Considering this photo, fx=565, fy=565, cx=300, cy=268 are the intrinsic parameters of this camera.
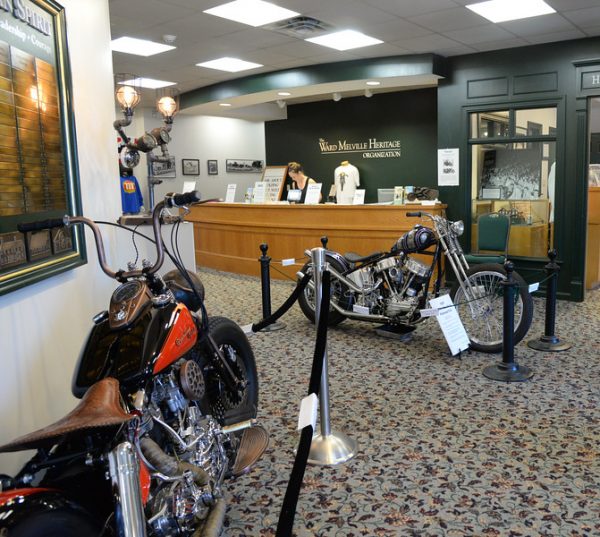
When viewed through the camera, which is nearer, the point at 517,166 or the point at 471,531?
the point at 471,531

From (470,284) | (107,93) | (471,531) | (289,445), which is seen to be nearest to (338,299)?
(470,284)

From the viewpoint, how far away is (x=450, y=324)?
13.7ft

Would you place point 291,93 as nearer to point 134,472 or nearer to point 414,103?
point 414,103

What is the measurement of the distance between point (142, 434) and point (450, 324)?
2.89 meters

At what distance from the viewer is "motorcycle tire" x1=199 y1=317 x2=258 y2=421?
2561 millimetres

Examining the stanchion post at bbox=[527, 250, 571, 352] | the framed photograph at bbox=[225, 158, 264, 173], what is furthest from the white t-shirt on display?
the stanchion post at bbox=[527, 250, 571, 352]

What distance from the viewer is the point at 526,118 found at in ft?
21.3

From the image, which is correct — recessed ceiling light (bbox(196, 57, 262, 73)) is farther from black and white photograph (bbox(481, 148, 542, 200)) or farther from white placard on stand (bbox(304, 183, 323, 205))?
black and white photograph (bbox(481, 148, 542, 200))

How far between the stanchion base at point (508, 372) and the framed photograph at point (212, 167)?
9.19 m

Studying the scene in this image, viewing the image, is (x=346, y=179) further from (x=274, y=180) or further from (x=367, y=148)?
(x=274, y=180)

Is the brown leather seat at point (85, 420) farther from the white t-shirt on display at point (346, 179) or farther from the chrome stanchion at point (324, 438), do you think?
the white t-shirt on display at point (346, 179)

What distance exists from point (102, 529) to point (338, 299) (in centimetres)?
389

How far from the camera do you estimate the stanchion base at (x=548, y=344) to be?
4.48 metres

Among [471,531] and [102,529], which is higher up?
[102,529]
